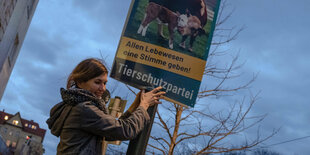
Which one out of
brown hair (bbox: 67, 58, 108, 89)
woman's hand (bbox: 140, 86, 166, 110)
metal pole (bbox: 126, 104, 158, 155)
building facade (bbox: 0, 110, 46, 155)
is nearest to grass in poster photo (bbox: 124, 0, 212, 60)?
woman's hand (bbox: 140, 86, 166, 110)

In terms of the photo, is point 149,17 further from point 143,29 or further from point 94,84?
point 94,84

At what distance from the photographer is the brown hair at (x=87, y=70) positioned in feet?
7.86

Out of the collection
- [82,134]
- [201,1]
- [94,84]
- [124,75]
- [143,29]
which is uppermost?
Result: [201,1]

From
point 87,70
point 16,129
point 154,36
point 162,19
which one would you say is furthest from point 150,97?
point 16,129

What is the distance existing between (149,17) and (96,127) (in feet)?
3.78

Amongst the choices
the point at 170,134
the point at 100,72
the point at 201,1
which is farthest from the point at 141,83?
the point at 170,134

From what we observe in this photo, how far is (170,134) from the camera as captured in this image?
745 cm

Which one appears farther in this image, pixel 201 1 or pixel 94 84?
pixel 201 1

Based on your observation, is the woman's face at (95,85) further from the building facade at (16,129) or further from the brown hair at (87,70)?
→ the building facade at (16,129)

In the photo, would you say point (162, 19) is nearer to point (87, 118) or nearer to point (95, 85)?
point (95, 85)

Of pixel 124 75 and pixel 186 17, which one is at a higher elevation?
pixel 186 17

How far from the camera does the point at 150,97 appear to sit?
256 cm

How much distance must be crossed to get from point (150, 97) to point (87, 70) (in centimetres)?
50

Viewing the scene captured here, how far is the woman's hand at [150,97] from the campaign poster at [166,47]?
0.08 metres
